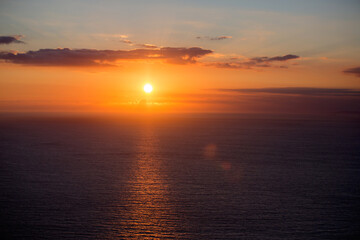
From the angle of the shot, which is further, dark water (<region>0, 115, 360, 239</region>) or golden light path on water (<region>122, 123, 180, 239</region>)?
dark water (<region>0, 115, 360, 239</region>)

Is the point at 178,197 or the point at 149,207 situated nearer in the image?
the point at 149,207

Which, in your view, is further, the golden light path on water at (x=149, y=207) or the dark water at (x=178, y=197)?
the dark water at (x=178, y=197)

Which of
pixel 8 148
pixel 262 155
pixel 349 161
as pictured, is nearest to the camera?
pixel 349 161

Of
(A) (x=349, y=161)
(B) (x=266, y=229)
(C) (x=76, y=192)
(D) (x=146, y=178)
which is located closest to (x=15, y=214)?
(C) (x=76, y=192)

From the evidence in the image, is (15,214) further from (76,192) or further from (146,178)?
(146,178)

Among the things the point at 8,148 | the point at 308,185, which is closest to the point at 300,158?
the point at 308,185

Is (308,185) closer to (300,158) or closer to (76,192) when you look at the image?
(300,158)

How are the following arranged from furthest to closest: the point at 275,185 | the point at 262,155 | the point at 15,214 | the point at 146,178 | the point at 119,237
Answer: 1. the point at 262,155
2. the point at 146,178
3. the point at 275,185
4. the point at 15,214
5. the point at 119,237

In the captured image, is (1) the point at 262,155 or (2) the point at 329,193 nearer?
(2) the point at 329,193

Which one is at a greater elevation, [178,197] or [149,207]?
[149,207]
